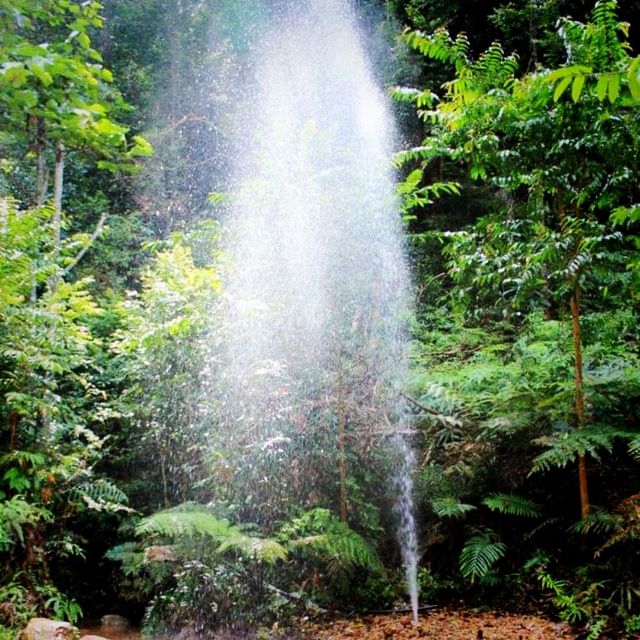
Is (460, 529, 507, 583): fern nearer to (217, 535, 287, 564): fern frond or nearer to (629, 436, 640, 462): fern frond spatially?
(629, 436, 640, 462): fern frond

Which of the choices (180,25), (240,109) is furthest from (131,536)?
(180,25)

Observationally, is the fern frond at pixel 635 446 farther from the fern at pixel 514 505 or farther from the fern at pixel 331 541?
the fern at pixel 331 541

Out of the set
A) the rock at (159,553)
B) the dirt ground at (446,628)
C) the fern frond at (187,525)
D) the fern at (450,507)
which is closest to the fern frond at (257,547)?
the fern frond at (187,525)

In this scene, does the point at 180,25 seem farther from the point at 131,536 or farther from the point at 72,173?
the point at 131,536

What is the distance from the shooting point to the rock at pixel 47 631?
3.04m

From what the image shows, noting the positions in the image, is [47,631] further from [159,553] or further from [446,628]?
[446,628]

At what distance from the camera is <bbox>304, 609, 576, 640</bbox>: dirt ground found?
304cm

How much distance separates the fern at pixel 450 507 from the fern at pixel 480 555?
8.2 inches

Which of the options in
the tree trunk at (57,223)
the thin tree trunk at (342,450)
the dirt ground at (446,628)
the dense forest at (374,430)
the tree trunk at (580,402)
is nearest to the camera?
the dirt ground at (446,628)

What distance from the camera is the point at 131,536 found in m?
4.76

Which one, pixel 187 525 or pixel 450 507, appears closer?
pixel 187 525

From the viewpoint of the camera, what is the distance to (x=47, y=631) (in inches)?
122

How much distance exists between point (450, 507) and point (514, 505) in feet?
1.47

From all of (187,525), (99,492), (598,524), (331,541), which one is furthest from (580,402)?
(99,492)
